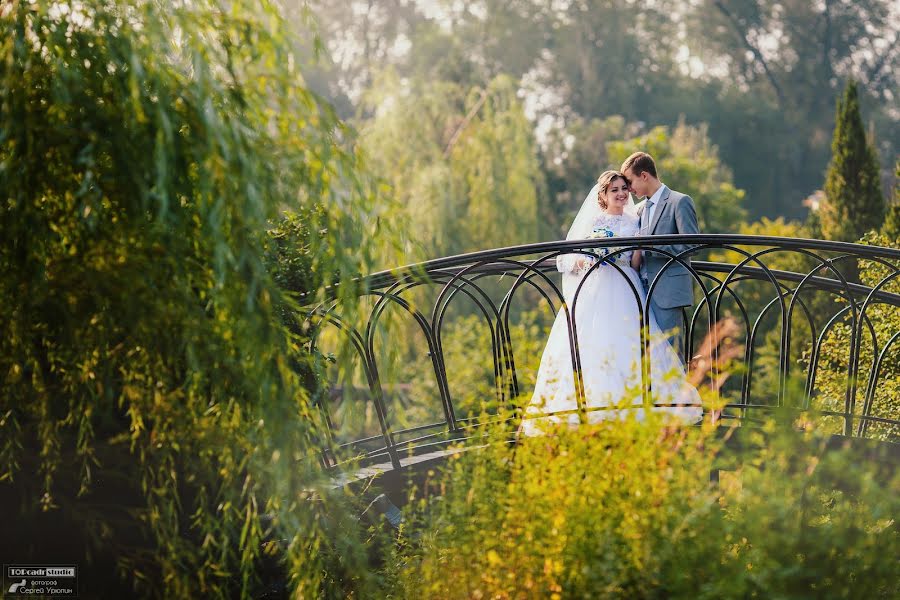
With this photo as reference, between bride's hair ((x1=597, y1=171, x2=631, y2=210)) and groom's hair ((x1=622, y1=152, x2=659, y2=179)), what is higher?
groom's hair ((x1=622, y1=152, x2=659, y2=179))

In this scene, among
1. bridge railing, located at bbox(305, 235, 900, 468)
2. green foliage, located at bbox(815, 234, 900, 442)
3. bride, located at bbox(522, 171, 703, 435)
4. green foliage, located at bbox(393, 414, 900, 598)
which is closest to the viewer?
green foliage, located at bbox(393, 414, 900, 598)

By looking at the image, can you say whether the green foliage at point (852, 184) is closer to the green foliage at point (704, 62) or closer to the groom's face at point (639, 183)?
the groom's face at point (639, 183)

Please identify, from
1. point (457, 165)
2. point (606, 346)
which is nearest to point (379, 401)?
point (606, 346)

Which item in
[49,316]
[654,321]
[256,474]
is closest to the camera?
[49,316]

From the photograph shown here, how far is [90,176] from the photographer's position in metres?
3.08

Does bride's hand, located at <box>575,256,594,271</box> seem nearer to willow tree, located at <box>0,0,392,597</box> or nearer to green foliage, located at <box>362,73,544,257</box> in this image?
willow tree, located at <box>0,0,392,597</box>

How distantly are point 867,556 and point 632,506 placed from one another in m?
0.80

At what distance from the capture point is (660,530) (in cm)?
341

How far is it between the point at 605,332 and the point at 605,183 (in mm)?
889

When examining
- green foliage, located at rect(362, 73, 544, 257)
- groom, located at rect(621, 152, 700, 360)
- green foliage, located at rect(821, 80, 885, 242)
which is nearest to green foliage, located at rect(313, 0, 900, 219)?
green foliage, located at rect(362, 73, 544, 257)

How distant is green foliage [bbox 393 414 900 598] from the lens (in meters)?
3.37

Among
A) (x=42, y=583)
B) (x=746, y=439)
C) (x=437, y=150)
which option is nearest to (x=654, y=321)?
(x=746, y=439)

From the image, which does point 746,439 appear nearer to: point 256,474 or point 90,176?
point 256,474

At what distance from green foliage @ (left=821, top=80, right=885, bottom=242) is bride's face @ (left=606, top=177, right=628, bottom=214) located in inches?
276
